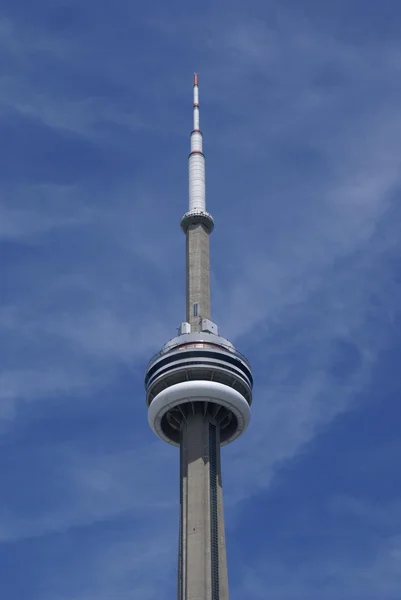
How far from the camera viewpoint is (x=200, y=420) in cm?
12450

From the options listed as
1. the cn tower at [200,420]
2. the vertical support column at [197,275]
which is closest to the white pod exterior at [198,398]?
the cn tower at [200,420]

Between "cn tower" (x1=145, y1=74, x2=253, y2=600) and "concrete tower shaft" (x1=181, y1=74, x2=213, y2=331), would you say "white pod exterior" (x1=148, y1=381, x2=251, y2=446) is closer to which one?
"cn tower" (x1=145, y1=74, x2=253, y2=600)

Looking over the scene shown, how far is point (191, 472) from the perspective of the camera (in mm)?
121125

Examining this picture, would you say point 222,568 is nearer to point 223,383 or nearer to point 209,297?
point 223,383

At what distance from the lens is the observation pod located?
12244cm

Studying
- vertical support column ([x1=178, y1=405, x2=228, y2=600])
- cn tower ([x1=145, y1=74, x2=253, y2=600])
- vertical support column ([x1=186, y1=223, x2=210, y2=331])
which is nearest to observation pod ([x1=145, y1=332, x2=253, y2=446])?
cn tower ([x1=145, y1=74, x2=253, y2=600])

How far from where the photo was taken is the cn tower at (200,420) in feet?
379

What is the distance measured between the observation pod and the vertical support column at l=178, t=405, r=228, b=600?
2.02 metres

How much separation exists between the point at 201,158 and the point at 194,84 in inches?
564

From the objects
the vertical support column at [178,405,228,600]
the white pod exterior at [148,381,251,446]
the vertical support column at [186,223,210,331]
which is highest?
the vertical support column at [186,223,210,331]

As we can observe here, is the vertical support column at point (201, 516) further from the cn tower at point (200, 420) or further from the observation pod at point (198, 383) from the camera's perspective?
the observation pod at point (198, 383)

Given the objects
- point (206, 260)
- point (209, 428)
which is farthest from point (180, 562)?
point (206, 260)

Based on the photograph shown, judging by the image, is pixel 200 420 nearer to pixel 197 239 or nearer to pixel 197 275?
pixel 197 275

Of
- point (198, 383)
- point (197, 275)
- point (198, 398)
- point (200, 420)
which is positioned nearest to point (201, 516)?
point (200, 420)
